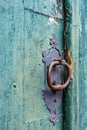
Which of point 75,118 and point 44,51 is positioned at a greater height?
point 44,51

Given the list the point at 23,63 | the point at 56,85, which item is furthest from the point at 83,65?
the point at 23,63

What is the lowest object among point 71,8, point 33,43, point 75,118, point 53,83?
point 75,118

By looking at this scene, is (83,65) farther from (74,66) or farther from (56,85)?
(56,85)

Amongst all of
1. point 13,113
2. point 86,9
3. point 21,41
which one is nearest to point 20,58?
point 21,41

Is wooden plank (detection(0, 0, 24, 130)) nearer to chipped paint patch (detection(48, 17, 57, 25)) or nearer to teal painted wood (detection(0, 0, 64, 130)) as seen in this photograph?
teal painted wood (detection(0, 0, 64, 130))

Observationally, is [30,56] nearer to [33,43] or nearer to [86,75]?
[33,43]

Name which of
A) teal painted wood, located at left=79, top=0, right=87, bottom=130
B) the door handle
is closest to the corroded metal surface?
the door handle
